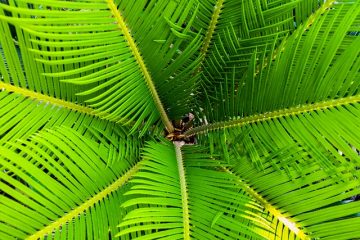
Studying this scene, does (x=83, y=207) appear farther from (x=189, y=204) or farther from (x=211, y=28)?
(x=211, y=28)

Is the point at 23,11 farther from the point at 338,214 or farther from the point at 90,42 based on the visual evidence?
the point at 338,214

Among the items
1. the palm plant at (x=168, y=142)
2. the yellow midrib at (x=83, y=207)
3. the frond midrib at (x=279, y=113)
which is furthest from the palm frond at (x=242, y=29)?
the yellow midrib at (x=83, y=207)

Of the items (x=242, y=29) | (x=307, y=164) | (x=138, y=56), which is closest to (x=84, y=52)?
(x=138, y=56)

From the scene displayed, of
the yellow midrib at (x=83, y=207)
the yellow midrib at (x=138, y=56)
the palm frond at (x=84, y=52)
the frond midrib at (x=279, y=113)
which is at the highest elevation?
the yellow midrib at (x=138, y=56)

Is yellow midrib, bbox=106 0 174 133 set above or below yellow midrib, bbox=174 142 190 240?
above

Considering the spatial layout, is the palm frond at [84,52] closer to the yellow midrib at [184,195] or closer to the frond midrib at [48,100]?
the frond midrib at [48,100]

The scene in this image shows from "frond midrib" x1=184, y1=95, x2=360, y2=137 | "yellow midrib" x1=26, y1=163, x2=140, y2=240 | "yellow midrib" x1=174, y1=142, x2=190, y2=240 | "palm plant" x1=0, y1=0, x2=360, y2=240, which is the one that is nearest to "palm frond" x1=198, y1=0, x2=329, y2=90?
"palm plant" x1=0, y1=0, x2=360, y2=240

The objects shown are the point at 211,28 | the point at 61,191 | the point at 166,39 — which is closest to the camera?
the point at 61,191

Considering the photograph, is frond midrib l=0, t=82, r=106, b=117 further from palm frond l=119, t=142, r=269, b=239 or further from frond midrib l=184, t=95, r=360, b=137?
frond midrib l=184, t=95, r=360, b=137
